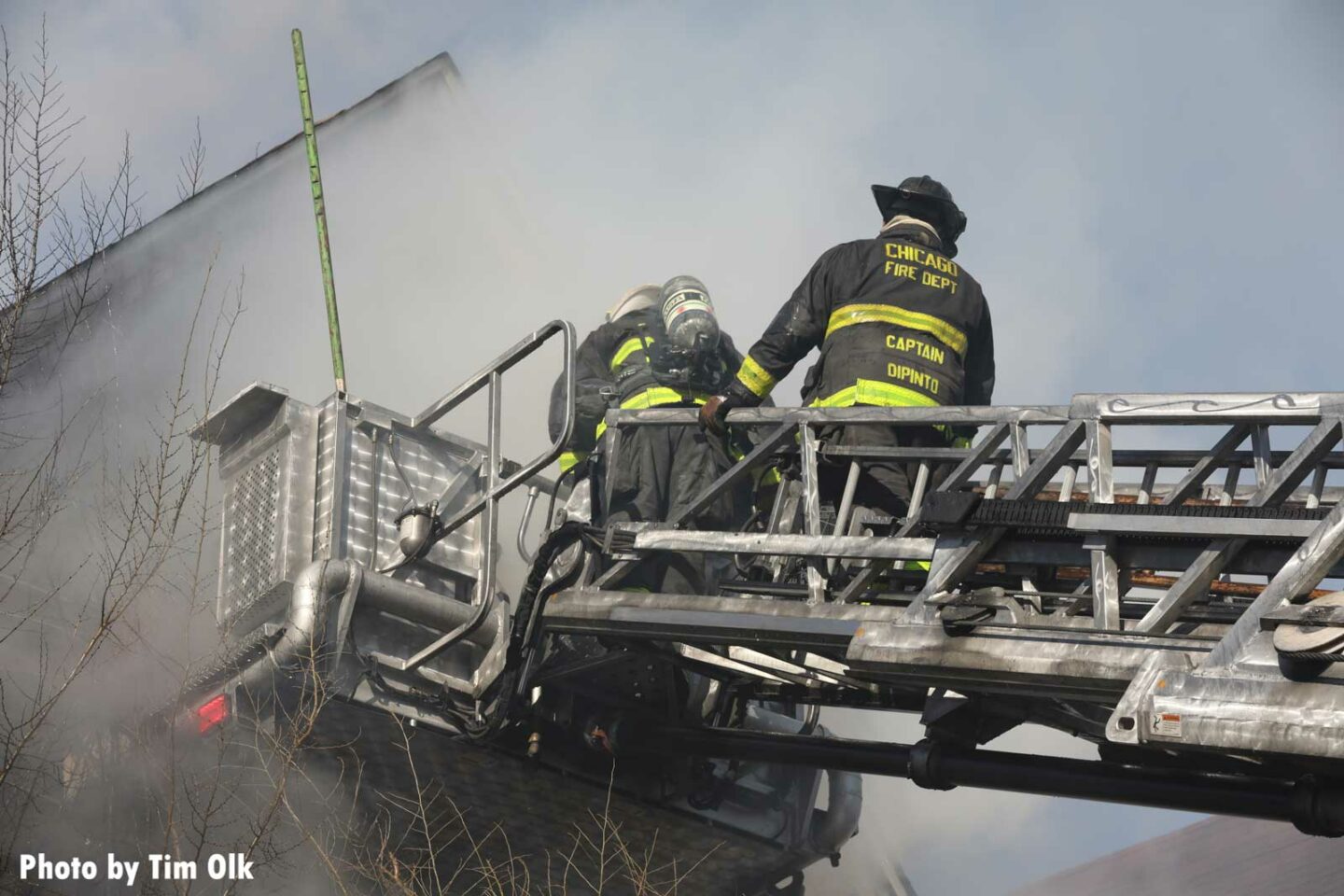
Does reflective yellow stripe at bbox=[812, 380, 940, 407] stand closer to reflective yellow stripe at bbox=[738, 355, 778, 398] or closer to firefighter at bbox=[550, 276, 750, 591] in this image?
reflective yellow stripe at bbox=[738, 355, 778, 398]

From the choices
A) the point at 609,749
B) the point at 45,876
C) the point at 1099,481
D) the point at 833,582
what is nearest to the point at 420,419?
the point at 609,749

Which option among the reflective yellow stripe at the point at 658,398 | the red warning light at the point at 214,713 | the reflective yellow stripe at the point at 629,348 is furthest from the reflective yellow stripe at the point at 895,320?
the red warning light at the point at 214,713

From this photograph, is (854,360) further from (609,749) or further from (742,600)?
(609,749)

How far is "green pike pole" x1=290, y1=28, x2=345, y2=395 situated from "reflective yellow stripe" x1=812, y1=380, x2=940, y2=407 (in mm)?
2093

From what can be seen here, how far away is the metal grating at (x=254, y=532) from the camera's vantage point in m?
6.98

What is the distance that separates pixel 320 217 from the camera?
7.75m

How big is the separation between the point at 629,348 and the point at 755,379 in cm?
121

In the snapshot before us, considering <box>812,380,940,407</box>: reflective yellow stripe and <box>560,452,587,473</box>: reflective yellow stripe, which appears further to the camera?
<box>560,452,587,473</box>: reflective yellow stripe

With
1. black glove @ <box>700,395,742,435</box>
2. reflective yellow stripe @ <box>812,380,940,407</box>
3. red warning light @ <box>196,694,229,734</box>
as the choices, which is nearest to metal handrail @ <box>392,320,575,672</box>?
black glove @ <box>700,395,742,435</box>

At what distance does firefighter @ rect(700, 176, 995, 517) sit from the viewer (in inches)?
250

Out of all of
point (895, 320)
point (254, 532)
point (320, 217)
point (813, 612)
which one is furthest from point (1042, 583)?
point (320, 217)

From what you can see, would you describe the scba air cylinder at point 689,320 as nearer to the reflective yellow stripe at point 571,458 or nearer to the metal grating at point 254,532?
the reflective yellow stripe at point 571,458

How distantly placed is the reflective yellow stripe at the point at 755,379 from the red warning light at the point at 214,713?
2.31 meters

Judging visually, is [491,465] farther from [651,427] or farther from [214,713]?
[214,713]
